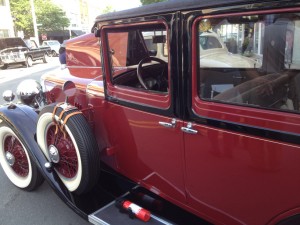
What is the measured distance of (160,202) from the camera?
2.20 m

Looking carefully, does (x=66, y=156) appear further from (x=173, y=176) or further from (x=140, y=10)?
(x=140, y=10)

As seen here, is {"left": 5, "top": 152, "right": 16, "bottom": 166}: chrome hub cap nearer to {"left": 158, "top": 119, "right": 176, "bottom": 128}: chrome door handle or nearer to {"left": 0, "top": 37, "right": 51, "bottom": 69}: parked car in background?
{"left": 158, "top": 119, "right": 176, "bottom": 128}: chrome door handle

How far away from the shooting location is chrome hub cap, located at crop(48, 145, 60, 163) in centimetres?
262

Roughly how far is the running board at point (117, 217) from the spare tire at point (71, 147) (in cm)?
26

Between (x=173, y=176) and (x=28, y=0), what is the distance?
32.7 metres

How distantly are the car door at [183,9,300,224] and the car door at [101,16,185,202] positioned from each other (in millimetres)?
136

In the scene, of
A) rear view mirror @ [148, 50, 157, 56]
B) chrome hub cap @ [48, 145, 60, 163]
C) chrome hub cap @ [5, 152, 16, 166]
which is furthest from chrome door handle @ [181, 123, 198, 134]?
chrome hub cap @ [5, 152, 16, 166]

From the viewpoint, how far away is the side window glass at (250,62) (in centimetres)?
150

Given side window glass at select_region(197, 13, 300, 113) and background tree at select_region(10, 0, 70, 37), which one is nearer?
side window glass at select_region(197, 13, 300, 113)

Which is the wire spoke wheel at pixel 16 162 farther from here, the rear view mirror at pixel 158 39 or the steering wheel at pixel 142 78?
the rear view mirror at pixel 158 39

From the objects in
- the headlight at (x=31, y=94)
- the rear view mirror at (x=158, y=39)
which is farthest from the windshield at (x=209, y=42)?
the headlight at (x=31, y=94)

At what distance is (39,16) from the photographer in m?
34.0

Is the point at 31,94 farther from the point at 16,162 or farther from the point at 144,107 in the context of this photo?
the point at 144,107

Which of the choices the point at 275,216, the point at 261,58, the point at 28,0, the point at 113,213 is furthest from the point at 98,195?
the point at 28,0
